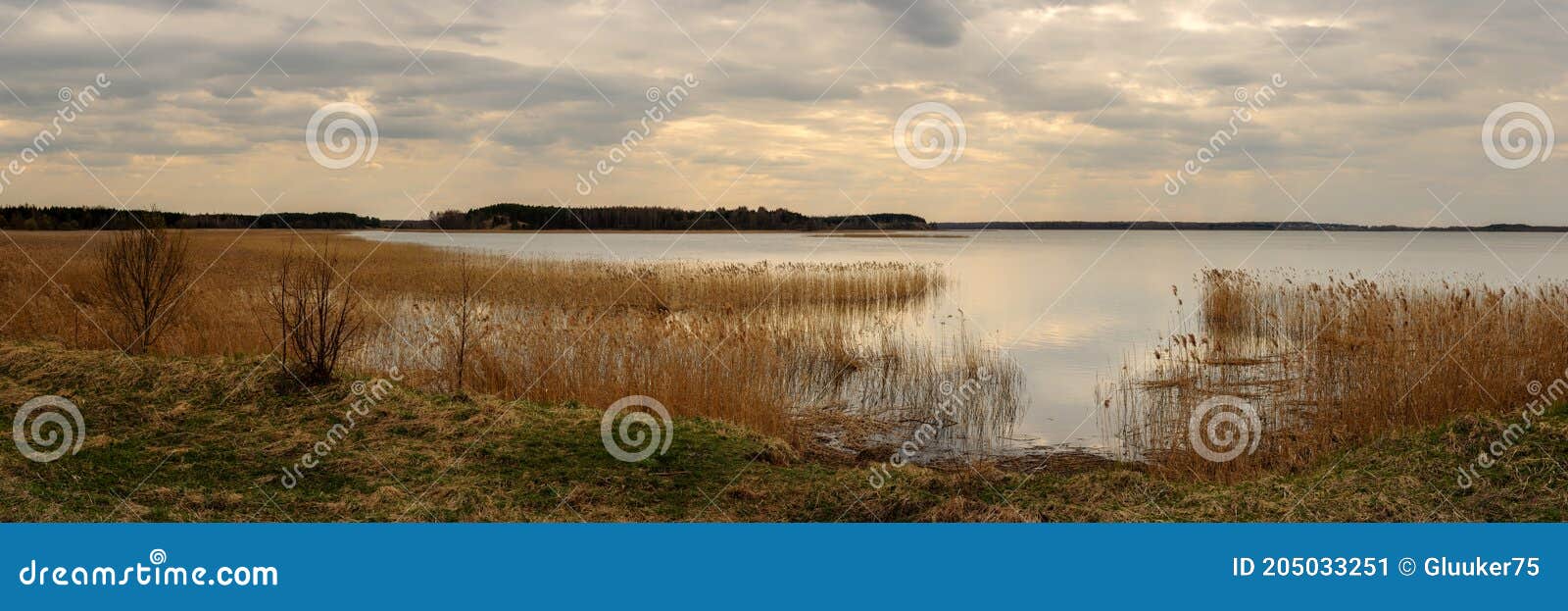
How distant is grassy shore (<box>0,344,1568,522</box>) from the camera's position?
6199 mm

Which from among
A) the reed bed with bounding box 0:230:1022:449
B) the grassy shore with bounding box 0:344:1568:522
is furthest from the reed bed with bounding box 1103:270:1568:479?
the reed bed with bounding box 0:230:1022:449

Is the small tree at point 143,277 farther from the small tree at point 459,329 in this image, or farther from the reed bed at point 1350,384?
the reed bed at point 1350,384

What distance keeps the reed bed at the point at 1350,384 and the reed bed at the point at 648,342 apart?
6.18 feet

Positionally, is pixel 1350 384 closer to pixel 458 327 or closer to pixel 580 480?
pixel 580 480

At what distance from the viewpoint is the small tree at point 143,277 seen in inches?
497

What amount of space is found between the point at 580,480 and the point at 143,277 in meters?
9.17

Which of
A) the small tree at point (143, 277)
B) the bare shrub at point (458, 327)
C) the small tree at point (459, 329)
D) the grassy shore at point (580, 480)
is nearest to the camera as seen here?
the grassy shore at point (580, 480)

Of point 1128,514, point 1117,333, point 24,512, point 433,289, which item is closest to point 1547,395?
point 1128,514

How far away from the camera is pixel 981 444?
1031 centimetres

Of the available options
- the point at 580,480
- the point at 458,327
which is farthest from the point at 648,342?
the point at 580,480

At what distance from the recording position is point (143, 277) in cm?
1272

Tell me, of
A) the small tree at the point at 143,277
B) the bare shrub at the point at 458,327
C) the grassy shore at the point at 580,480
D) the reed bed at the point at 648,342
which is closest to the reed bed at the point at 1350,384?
the grassy shore at the point at 580,480

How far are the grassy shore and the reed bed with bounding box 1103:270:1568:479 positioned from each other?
1.37 meters

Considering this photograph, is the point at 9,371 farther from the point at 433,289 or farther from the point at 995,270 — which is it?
the point at 995,270
